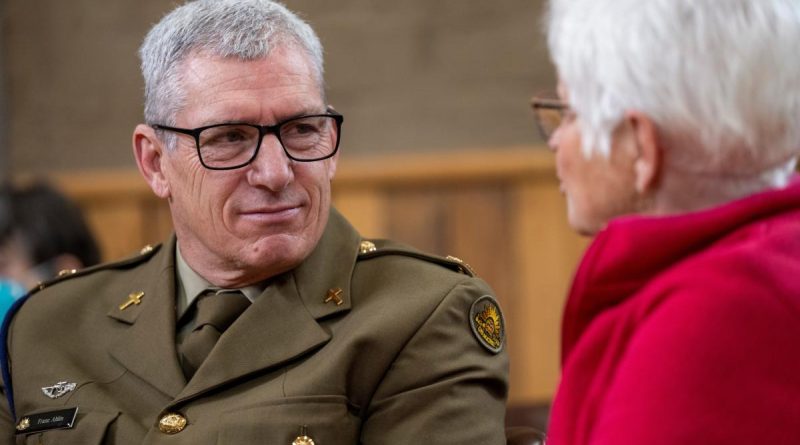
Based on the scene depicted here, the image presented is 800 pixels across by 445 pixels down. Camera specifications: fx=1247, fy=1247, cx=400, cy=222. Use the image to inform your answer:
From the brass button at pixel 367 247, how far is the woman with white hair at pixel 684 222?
804mm

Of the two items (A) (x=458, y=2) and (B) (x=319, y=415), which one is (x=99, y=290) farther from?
(A) (x=458, y=2)

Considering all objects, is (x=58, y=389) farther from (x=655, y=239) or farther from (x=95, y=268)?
(x=655, y=239)

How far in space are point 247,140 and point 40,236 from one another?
1.80 meters

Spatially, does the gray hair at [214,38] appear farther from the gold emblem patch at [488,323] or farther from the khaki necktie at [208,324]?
the gold emblem patch at [488,323]

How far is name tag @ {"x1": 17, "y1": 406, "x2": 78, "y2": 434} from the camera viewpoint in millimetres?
2111

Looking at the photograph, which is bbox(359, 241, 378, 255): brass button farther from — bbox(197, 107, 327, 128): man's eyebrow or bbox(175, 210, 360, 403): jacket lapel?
bbox(197, 107, 327, 128): man's eyebrow

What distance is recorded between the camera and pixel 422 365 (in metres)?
1.99

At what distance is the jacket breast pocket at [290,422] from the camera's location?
76.6 inches

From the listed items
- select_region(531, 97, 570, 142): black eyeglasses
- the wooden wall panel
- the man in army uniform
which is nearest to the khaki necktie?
the man in army uniform

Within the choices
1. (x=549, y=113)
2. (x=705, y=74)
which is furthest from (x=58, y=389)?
(x=705, y=74)

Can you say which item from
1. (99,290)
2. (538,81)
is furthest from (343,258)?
(538,81)

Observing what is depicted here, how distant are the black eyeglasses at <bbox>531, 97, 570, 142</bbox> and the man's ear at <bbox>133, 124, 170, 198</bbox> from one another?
867 millimetres

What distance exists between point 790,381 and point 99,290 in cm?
148

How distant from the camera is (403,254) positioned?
7.28 feet
